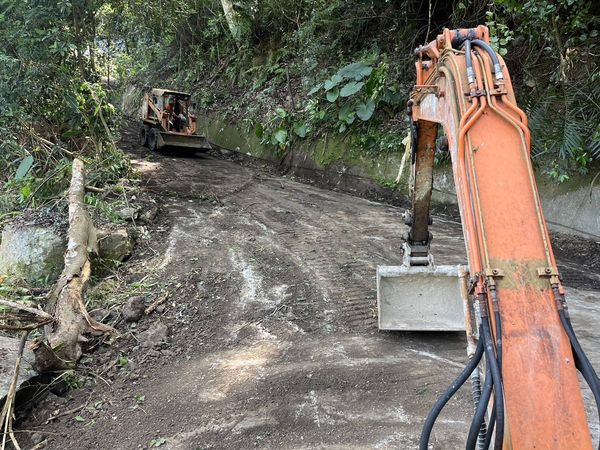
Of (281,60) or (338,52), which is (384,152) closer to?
(338,52)

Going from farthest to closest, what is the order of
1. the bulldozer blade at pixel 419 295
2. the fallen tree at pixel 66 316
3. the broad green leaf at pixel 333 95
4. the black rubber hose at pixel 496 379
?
the broad green leaf at pixel 333 95
the bulldozer blade at pixel 419 295
the fallen tree at pixel 66 316
the black rubber hose at pixel 496 379

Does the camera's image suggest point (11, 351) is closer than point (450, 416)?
No

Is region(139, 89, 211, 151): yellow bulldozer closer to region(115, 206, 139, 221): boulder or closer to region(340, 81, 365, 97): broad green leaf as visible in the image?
region(340, 81, 365, 97): broad green leaf

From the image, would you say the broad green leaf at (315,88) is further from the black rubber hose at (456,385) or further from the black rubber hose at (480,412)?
the black rubber hose at (480,412)

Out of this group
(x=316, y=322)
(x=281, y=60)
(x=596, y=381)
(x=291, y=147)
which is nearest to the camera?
(x=596, y=381)

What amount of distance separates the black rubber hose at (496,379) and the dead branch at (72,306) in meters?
3.71

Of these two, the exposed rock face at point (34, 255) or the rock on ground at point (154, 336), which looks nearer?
the rock on ground at point (154, 336)

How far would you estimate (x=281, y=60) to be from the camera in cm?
1521

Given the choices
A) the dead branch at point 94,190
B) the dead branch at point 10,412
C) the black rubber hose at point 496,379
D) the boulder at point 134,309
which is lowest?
the dead branch at point 10,412

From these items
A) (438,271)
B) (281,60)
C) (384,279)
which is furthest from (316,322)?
(281,60)

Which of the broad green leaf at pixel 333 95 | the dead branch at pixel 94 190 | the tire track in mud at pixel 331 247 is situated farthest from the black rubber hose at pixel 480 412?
the broad green leaf at pixel 333 95

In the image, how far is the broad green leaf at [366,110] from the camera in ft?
34.9

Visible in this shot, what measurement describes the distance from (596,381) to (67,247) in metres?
5.67

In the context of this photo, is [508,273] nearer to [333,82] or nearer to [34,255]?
[34,255]
